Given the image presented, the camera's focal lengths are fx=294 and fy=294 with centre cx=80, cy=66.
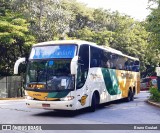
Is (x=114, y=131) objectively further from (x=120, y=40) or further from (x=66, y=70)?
(x=120, y=40)

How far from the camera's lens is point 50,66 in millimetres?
12656

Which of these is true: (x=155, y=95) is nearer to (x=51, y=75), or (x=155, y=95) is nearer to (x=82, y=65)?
(x=82, y=65)

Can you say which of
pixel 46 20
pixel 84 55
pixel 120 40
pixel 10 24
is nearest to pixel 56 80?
pixel 84 55

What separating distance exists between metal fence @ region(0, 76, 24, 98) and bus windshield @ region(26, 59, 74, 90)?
55.4ft

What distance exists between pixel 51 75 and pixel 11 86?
18204 mm

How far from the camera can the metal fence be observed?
29.0 metres

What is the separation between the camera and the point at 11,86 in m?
29.7

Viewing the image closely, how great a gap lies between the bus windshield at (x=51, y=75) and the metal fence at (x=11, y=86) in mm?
16887

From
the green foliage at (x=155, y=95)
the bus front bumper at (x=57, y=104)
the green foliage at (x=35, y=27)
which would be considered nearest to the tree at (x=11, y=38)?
the green foliage at (x=35, y=27)

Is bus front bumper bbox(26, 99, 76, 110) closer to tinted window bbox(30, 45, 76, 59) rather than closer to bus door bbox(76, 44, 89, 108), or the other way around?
bus door bbox(76, 44, 89, 108)

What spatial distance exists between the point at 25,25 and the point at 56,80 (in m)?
16.5

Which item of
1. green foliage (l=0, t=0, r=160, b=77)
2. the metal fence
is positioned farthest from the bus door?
the metal fence

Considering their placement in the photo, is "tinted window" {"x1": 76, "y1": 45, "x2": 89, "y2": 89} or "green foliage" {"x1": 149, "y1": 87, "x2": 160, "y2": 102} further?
"green foliage" {"x1": 149, "y1": 87, "x2": 160, "y2": 102}

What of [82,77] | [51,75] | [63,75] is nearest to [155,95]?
[82,77]
